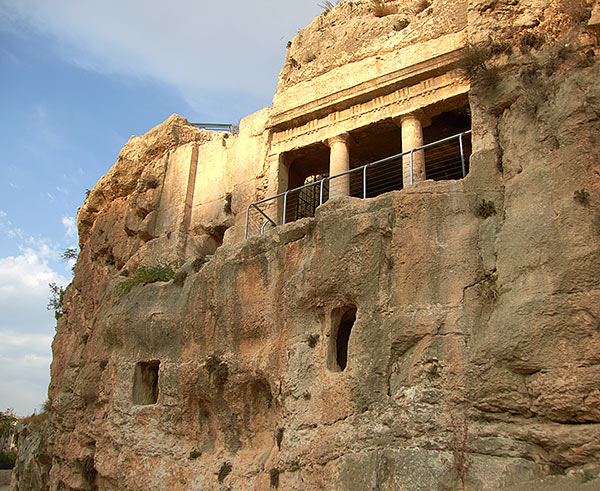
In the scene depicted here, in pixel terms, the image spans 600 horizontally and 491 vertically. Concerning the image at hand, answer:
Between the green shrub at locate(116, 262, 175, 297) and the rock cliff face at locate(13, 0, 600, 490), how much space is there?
0.52 m

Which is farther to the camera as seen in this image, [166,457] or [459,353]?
[166,457]

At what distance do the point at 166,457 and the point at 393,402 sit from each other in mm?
5101

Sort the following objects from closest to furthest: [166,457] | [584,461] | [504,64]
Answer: [584,461] < [504,64] < [166,457]

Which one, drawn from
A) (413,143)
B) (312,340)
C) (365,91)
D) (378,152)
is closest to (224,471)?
(312,340)

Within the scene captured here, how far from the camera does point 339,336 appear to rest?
33.2ft

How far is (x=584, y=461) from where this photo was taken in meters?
6.57

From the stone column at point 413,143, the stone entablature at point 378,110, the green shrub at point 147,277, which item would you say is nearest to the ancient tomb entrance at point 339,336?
the stone column at point 413,143

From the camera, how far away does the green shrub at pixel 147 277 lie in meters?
13.7

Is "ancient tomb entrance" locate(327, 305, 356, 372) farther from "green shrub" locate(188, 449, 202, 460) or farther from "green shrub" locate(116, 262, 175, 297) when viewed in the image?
"green shrub" locate(116, 262, 175, 297)

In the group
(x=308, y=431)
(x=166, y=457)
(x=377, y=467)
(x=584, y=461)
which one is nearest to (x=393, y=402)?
(x=377, y=467)

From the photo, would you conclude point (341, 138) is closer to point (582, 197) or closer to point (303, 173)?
point (303, 173)

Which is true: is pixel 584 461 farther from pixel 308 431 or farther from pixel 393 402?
pixel 308 431

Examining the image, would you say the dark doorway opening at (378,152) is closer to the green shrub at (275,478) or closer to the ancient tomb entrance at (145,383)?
the ancient tomb entrance at (145,383)

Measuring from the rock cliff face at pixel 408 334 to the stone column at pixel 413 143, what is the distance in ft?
7.12
